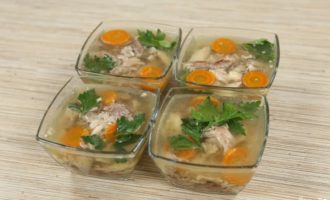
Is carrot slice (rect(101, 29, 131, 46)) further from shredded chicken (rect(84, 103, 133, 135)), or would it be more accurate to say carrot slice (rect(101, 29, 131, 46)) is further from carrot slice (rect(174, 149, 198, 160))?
carrot slice (rect(174, 149, 198, 160))

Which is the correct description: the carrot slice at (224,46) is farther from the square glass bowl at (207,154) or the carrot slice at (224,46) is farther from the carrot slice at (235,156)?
the carrot slice at (235,156)

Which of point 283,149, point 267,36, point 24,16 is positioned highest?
point 267,36

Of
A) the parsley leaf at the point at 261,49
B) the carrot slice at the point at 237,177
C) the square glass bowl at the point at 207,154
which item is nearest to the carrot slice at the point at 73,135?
the square glass bowl at the point at 207,154

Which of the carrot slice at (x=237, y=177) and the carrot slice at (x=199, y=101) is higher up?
the carrot slice at (x=199, y=101)

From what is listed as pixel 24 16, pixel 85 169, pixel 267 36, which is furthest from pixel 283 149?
pixel 24 16

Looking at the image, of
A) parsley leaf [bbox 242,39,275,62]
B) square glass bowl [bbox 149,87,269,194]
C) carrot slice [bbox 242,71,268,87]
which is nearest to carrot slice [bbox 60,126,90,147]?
square glass bowl [bbox 149,87,269,194]

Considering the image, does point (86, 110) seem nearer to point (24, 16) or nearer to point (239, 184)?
point (239, 184)
